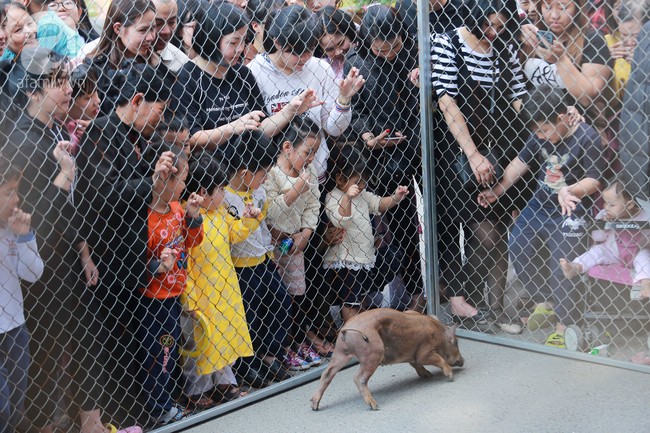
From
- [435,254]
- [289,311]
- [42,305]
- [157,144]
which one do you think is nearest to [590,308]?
[435,254]

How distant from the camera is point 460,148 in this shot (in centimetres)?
477

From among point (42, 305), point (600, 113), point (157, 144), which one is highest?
point (600, 113)

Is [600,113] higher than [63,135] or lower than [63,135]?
higher

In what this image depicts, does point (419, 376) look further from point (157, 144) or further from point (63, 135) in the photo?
point (63, 135)

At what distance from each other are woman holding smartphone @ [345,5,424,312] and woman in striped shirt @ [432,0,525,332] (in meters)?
0.16

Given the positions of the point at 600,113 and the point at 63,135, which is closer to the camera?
the point at 63,135

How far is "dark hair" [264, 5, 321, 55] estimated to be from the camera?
4.24 meters

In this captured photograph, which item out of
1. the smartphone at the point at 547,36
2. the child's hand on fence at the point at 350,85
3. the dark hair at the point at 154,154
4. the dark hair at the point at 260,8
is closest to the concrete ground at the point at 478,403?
the dark hair at the point at 154,154

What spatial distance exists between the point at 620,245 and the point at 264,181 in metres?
1.72

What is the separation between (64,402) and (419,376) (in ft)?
5.22

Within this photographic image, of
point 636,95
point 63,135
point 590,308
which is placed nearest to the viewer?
point 63,135

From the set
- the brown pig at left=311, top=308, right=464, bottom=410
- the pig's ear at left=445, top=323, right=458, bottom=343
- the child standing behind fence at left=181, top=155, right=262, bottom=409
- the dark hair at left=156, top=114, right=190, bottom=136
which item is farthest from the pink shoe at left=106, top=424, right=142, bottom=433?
the pig's ear at left=445, top=323, right=458, bottom=343

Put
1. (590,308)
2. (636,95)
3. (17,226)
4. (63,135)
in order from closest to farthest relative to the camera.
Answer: (17,226) → (63,135) → (636,95) → (590,308)

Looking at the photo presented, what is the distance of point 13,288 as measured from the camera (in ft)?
11.3
